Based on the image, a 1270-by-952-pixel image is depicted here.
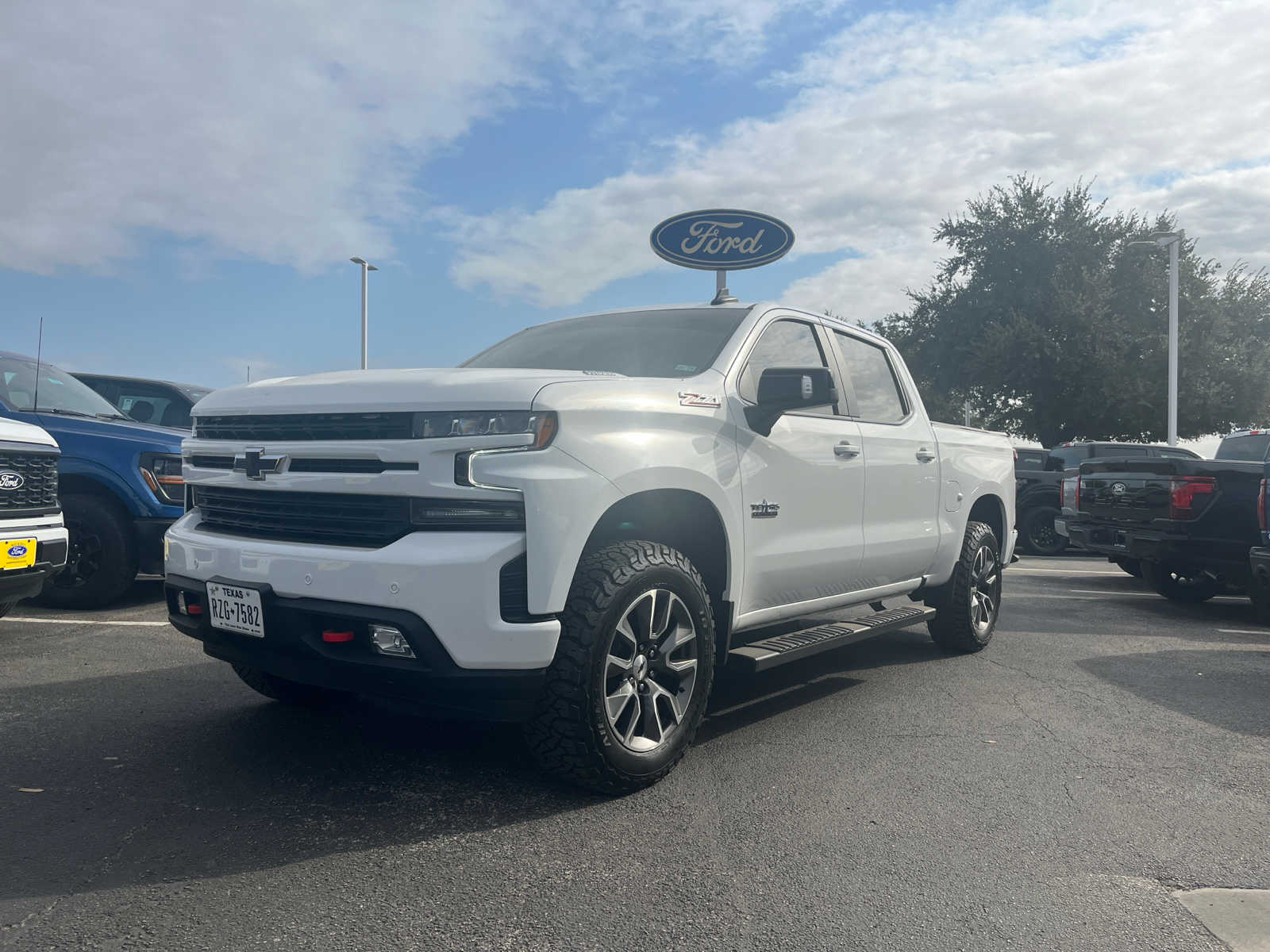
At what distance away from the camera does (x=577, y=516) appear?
3.27m

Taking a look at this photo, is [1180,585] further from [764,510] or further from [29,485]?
[29,485]

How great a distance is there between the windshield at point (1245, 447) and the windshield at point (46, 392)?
34.8ft

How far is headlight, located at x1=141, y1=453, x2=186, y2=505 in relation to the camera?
6.90m

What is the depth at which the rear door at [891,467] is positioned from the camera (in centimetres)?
523

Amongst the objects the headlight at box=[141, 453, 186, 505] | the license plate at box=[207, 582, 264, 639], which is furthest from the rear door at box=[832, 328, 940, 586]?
the headlight at box=[141, 453, 186, 505]

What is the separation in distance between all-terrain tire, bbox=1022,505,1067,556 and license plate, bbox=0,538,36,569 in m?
12.6

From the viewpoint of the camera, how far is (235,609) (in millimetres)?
3492

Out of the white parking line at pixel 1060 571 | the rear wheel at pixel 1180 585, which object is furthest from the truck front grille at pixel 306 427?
the white parking line at pixel 1060 571

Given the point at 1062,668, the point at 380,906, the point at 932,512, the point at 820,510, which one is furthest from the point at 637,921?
the point at 1062,668

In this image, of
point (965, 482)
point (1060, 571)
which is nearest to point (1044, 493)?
point (1060, 571)

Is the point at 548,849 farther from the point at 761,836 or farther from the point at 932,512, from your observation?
the point at 932,512

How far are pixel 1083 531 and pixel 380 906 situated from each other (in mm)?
8368

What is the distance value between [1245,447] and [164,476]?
10624 millimetres

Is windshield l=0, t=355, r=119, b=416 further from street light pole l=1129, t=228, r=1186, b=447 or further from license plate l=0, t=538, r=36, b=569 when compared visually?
street light pole l=1129, t=228, r=1186, b=447
